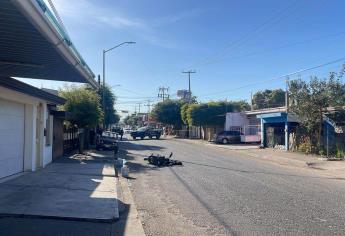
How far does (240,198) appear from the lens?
11680mm

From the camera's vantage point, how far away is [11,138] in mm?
14242

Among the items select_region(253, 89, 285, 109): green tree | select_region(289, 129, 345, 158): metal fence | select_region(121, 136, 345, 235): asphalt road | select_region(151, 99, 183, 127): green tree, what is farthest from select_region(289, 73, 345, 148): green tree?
select_region(253, 89, 285, 109): green tree

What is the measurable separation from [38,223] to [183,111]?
58933mm

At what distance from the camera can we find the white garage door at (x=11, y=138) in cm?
1336

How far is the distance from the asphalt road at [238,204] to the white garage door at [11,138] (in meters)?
3.88

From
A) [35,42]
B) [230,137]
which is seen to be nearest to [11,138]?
[35,42]

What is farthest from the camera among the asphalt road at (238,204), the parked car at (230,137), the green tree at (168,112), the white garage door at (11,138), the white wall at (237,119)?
the green tree at (168,112)

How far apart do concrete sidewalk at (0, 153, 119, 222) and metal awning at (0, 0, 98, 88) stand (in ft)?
9.52

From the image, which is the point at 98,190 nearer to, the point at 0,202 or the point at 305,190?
the point at 0,202

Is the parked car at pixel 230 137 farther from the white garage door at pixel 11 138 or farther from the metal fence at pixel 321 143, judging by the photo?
the white garage door at pixel 11 138

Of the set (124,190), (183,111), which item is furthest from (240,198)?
(183,111)

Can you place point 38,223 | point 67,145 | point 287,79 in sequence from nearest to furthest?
1. point 38,223
2. point 67,145
3. point 287,79

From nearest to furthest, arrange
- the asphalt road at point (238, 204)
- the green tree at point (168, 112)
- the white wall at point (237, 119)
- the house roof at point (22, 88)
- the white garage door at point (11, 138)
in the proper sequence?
the asphalt road at point (238, 204) < the house roof at point (22, 88) < the white garage door at point (11, 138) < the white wall at point (237, 119) < the green tree at point (168, 112)

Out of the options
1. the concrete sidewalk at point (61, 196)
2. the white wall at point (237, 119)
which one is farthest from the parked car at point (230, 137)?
the concrete sidewalk at point (61, 196)
